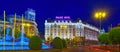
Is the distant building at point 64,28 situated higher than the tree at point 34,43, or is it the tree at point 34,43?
the distant building at point 64,28

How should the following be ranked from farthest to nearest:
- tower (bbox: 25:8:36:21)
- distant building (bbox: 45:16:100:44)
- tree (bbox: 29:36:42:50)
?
tower (bbox: 25:8:36:21), distant building (bbox: 45:16:100:44), tree (bbox: 29:36:42:50)

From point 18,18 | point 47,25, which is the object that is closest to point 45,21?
point 47,25

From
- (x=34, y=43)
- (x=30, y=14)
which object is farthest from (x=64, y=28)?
(x=34, y=43)

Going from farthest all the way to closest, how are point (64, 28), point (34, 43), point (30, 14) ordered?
point (30, 14) < point (64, 28) < point (34, 43)

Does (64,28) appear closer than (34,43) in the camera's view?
No

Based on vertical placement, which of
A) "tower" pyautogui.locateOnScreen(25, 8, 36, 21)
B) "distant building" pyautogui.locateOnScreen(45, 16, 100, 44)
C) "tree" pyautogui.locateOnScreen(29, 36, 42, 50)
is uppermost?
"tower" pyautogui.locateOnScreen(25, 8, 36, 21)

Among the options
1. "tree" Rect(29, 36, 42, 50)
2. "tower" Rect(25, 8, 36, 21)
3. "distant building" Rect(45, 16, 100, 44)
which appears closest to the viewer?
"tree" Rect(29, 36, 42, 50)

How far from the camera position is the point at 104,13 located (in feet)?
176

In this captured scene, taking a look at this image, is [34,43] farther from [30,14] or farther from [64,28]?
[30,14]

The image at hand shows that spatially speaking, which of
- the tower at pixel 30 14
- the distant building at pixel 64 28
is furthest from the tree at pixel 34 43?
the tower at pixel 30 14

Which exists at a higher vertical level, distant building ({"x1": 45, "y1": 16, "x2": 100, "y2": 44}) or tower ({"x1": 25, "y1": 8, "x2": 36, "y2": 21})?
tower ({"x1": 25, "y1": 8, "x2": 36, "y2": 21})

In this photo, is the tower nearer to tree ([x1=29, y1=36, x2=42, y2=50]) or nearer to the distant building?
the distant building

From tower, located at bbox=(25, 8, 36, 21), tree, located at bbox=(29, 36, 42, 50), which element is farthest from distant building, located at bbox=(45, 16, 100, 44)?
tree, located at bbox=(29, 36, 42, 50)

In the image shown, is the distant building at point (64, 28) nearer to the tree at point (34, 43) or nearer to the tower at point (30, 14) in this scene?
the tower at point (30, 14)
